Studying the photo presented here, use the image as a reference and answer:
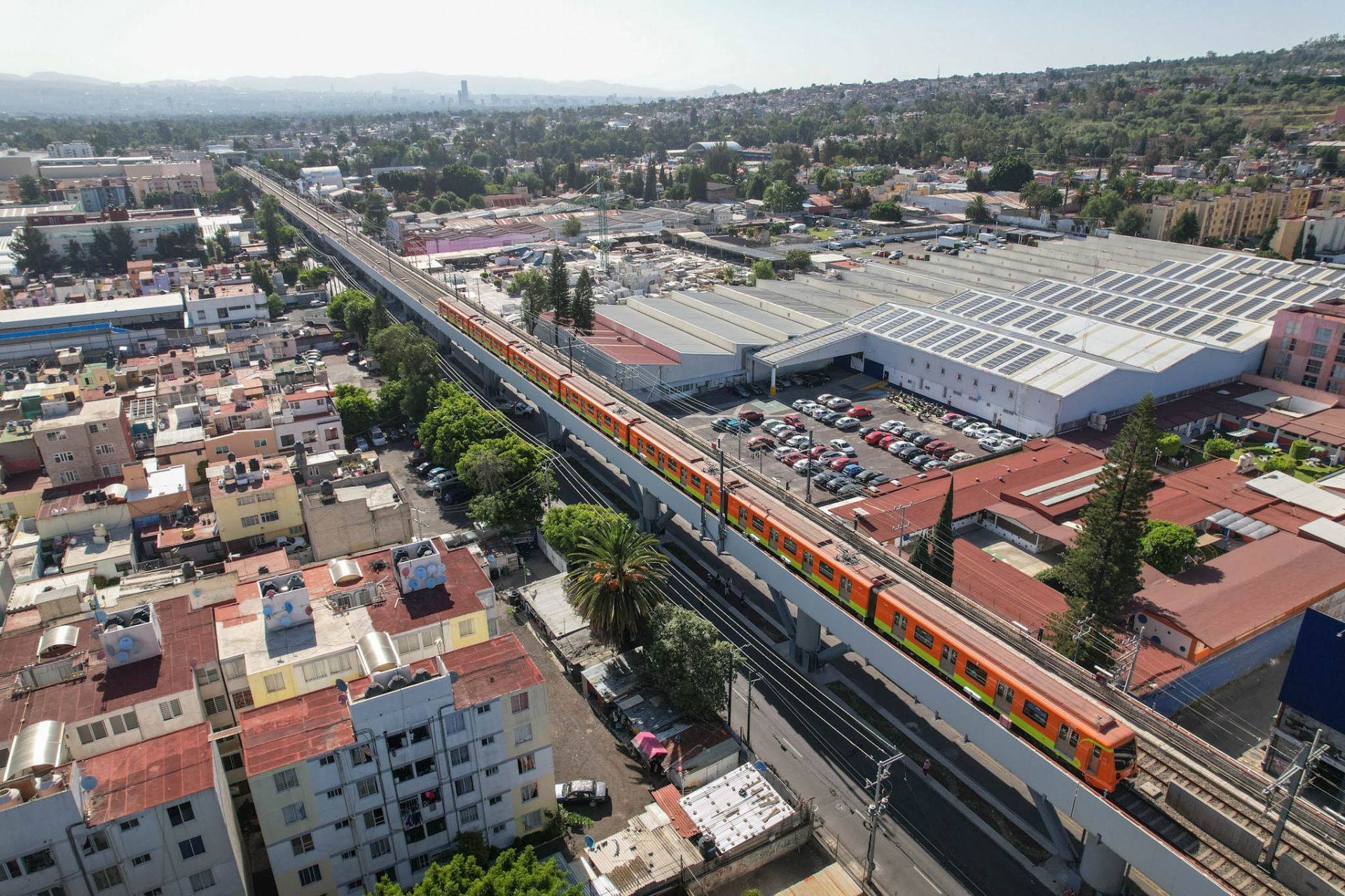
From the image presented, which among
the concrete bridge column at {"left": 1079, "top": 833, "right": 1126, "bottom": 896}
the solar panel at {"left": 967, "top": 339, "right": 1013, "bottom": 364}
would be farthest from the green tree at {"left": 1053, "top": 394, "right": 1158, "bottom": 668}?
the solar panel at {"left": 967, "top": 339, "right": 1013, "bottom": 364}

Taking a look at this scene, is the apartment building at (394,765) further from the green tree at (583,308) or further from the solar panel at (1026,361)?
the green tree at (583,308)

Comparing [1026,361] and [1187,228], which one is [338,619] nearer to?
[1026,361]

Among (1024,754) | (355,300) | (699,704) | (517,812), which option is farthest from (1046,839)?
(355,300)

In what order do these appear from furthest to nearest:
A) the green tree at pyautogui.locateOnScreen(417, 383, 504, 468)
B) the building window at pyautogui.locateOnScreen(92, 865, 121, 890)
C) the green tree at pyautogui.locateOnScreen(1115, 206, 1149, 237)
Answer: the green tree at pyautogui.locateOnScreen(1115, 206, 1149, 237) < the green tree at pyautogui.locateOnScreen(417, 383, 504, 468) < the building window at pyautogui.locateOnScreen(92, 865, 121, 890)

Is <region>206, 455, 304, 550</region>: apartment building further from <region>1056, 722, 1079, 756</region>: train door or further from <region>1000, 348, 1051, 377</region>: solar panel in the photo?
<region>1000, 348, 1051, 377</region>: solar panel

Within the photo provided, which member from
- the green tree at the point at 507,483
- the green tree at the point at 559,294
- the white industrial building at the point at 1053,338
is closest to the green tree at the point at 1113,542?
the white industrial building at the point at 1053,338

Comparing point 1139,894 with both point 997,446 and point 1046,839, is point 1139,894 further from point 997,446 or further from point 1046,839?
point 997,446
